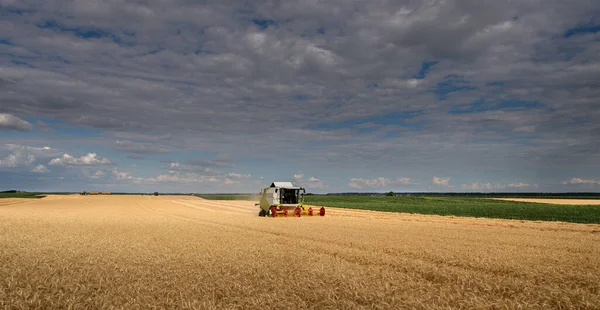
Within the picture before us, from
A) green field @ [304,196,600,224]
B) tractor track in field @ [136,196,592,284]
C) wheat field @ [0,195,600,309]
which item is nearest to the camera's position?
wheat field @ [0,195,600,309]

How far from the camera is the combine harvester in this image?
40.7 metres

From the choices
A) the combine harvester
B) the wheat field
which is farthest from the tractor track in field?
the combine harvester

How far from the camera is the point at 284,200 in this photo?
41688mm

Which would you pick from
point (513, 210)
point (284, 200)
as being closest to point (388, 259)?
point (284, 200)

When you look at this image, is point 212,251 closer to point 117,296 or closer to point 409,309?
point 117,296

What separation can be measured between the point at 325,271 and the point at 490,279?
4.33 meters

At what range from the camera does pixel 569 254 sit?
51.8ft

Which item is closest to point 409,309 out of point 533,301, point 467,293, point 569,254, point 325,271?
A: point 467,293

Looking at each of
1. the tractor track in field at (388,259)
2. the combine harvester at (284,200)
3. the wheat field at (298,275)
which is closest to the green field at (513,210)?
the combine harvester at (284,200)

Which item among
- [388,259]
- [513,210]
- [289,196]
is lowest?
[388,259]

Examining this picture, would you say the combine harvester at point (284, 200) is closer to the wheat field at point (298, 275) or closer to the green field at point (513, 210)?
the green field at point (513, 210)

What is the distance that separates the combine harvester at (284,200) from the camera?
133 ft

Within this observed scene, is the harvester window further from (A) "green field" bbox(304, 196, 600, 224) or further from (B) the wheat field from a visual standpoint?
(B) the wheat field

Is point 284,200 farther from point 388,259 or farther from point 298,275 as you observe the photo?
point 298,275
